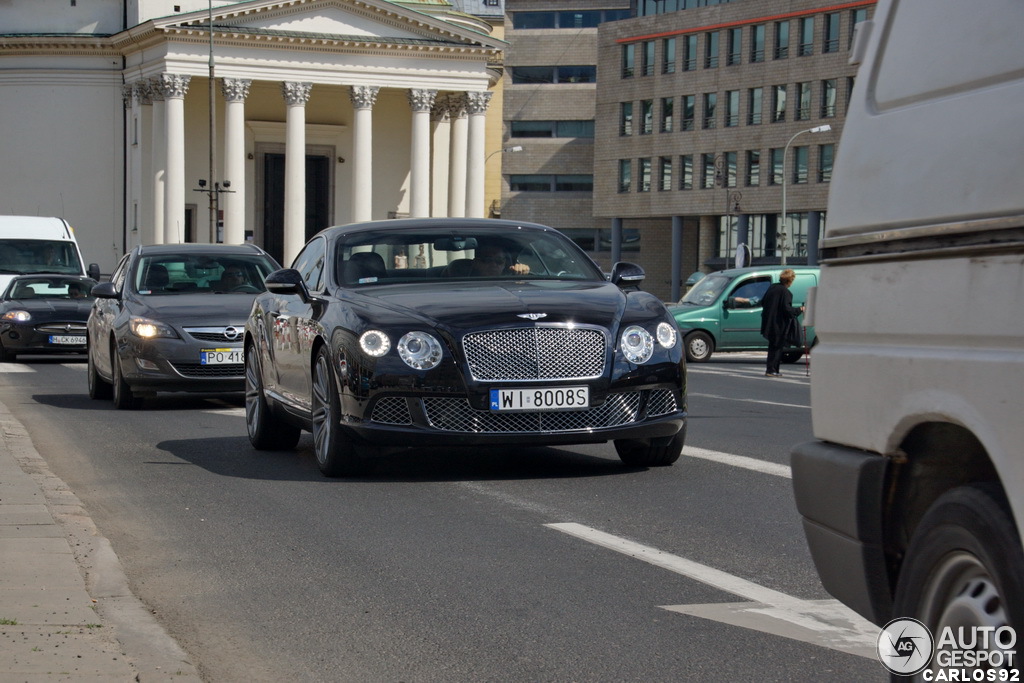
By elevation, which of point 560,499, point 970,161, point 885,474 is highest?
point 970,161

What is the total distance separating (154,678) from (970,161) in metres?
2.90

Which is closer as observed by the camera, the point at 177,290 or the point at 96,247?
the point at 177,290

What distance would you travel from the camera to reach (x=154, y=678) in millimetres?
5055

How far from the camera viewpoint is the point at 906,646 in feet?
12.2

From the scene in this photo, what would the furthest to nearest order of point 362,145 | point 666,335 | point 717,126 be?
point 717,126 → point 362,145 → point 666,335

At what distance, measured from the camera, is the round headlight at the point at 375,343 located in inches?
385

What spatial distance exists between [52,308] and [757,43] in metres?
62.8

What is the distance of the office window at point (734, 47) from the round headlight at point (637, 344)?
78573 millimetres

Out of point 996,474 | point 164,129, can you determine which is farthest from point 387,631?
point 164,129

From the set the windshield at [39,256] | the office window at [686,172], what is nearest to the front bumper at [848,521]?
the windshield at [39,256]

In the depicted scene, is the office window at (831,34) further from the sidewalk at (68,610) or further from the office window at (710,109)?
the sidewalk at (68,610)

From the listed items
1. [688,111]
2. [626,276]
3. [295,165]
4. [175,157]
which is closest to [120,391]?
[626,276]

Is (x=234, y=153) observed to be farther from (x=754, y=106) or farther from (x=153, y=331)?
(x=153, y=331)

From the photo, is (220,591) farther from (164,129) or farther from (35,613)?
(164,129)
